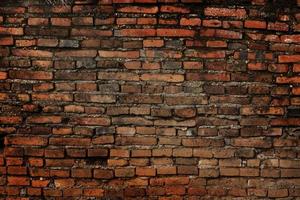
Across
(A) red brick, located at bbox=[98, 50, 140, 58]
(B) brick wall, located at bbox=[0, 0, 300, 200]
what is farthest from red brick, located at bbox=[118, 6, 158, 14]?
(A) red brick, located at bbox=[98, 50, 140, 58]

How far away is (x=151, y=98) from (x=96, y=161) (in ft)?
2.24

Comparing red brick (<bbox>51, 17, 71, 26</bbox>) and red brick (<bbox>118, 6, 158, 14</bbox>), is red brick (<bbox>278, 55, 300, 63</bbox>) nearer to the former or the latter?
red brick (<bbox>118, 6, 158, 14</bbox>)

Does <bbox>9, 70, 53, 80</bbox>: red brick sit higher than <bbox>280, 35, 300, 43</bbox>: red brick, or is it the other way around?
<bbox>280, 35, 300, 43</bbox>: red brick

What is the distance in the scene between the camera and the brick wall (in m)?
2.74

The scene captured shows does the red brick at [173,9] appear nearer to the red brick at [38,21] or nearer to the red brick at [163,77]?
the red brick at [163,77]

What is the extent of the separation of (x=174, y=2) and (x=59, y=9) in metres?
0.92

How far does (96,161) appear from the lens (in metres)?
2.81

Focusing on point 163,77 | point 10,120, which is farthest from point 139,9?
point 10,120

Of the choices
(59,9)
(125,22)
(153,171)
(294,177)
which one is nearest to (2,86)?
(59,9)

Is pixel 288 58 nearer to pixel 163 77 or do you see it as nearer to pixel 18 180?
pixel 163 77

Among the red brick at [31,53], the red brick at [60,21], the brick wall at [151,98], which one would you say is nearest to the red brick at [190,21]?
the brick wall at [151,98]

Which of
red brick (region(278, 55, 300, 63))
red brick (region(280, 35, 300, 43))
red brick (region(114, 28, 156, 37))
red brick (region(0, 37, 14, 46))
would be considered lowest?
red brick (region(278, 55, 300, 63))

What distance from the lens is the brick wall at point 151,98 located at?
2742 millimetres

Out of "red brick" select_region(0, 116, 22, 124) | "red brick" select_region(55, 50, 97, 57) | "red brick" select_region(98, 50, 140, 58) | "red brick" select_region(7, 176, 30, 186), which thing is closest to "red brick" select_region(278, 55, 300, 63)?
"red brick" select_region(98, 50, 140, 58)
